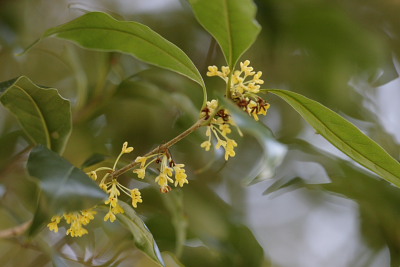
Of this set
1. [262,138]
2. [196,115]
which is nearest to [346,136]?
[262,138]

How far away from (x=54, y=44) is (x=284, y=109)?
18.4 inches

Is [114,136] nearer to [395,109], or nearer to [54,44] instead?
[54,44]

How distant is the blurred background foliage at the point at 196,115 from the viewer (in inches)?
34.3

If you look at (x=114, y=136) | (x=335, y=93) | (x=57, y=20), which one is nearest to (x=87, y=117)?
(x=114, y=136)

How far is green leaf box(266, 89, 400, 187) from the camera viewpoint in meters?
0.51

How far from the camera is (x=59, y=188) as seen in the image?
39cm

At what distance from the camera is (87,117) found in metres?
0.91

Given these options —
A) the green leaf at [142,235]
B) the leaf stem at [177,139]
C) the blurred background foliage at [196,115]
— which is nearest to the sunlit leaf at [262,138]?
the leaf stem at [177,139]

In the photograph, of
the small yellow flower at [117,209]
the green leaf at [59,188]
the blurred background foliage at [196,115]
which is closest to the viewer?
the green leaf at [59,188]

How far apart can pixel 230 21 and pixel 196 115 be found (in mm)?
282

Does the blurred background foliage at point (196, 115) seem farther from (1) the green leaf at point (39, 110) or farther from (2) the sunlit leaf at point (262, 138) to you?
(2) the sunlit leaf at point (262, 138)

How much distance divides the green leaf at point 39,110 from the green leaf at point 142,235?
0.34 ft

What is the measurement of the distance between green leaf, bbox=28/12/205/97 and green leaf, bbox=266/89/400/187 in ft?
0.32

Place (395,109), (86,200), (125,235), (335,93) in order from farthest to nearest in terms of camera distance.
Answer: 1. (395,109)
2. (335,93)
3. (125,235)
4. (86,200)
